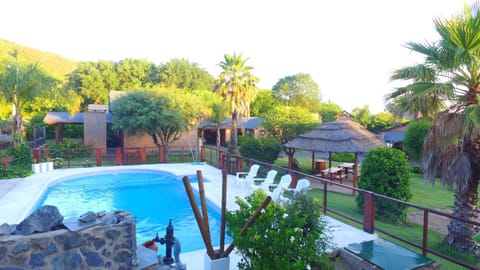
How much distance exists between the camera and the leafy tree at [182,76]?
39938mm

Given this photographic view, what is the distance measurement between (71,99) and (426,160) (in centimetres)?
1991

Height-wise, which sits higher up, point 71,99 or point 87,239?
point 71,99

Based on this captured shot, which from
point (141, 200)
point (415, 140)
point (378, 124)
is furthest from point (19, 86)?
point (378, 124)

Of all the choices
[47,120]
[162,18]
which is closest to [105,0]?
[162,18]

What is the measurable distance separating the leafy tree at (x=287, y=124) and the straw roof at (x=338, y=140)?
2.67 meters

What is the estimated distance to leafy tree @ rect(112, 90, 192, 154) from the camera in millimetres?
17891

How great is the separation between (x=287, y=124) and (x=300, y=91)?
33.9m

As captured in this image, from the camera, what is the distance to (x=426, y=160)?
7191 millimetres

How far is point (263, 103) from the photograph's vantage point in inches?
1832

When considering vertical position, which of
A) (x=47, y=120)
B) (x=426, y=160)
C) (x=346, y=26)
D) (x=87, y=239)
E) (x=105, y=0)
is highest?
(x=105, y=0)

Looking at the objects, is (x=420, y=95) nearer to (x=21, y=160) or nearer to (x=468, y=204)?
(x=468, y=204)

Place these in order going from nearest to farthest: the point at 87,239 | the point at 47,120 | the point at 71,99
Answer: the point at 87,239 → the point at 71,99 → the point at 47,120

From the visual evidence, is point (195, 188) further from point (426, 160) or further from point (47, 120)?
point (47, 120)

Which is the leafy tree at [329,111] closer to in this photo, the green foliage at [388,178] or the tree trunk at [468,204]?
the green foliage at [388,178]
